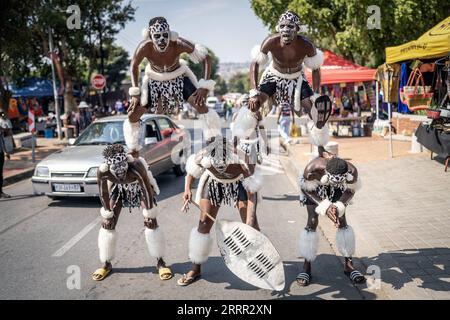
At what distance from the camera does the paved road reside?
4250mm

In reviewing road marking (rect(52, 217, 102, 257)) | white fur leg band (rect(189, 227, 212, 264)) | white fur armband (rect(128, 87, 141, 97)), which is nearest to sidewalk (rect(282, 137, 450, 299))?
white fur leg band (rect(189, 227, 212, 264))

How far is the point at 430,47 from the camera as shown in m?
9.52

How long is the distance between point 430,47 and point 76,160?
314 inches

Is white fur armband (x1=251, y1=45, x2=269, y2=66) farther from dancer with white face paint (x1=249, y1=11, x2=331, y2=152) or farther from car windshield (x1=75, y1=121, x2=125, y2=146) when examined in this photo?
car windshield (x1=75, y1=121, x2=125, y2=146)

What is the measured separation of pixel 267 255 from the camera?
397 cm

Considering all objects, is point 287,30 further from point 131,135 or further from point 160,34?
point 131,135

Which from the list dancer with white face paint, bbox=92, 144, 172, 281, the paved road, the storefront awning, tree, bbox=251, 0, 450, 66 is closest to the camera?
the paved road

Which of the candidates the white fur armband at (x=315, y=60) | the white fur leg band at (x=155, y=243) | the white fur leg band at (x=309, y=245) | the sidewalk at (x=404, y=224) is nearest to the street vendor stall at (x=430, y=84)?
the sidewalk at (x=404, y=224)

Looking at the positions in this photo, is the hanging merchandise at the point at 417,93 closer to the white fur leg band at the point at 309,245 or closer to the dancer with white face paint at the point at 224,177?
the white fur leg band at the point at 309,245

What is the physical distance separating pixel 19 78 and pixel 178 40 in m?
21.8

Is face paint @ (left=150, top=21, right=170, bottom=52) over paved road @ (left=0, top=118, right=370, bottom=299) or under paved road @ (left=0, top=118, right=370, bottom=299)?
over

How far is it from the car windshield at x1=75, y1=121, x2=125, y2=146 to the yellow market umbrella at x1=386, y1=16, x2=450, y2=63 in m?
7.05

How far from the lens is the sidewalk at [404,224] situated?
417 centimetres

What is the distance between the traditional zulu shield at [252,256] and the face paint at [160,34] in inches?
78.7
